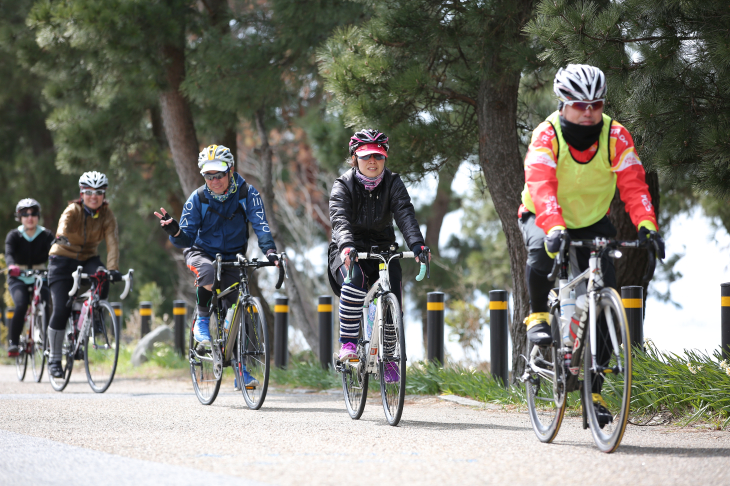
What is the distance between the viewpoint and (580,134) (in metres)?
4.88

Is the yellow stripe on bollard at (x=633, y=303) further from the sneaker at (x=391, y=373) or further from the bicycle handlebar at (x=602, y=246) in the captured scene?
the bicycle handlebar at (x=602, y=246)

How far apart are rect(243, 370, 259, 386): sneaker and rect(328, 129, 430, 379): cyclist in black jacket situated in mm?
1208

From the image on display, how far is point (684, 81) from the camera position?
6.20 meters

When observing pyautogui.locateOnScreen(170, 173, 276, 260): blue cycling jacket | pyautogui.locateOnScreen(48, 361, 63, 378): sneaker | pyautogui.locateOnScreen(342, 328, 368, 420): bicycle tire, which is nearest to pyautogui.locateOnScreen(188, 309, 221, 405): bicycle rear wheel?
pyautogui.locateOnScreen(170, 173, 276, 260): blue cycling jacket

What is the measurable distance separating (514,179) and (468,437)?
338cm

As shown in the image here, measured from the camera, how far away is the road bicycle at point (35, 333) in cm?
1029

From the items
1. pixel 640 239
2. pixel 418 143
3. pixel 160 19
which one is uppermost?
pixel 160 19

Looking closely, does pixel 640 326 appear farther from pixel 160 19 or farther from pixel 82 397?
pixel 160 19

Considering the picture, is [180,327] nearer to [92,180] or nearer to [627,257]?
[92,180]

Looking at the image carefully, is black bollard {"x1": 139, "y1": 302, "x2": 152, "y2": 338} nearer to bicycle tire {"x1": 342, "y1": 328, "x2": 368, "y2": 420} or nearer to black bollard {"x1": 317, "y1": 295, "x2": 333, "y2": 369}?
black bollard {"x1": 317, "y1": 295, "x2": 333, "y2": 369}

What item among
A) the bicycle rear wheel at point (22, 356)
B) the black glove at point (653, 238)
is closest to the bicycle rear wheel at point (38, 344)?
the bicycle rear wheel at point (22, 356)

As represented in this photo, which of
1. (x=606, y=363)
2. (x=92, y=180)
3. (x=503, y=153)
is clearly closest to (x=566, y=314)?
(x=606, y=363)

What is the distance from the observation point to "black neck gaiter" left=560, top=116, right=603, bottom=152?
4879 millimetres

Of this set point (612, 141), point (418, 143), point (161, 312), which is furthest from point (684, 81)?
point (161, 312)
